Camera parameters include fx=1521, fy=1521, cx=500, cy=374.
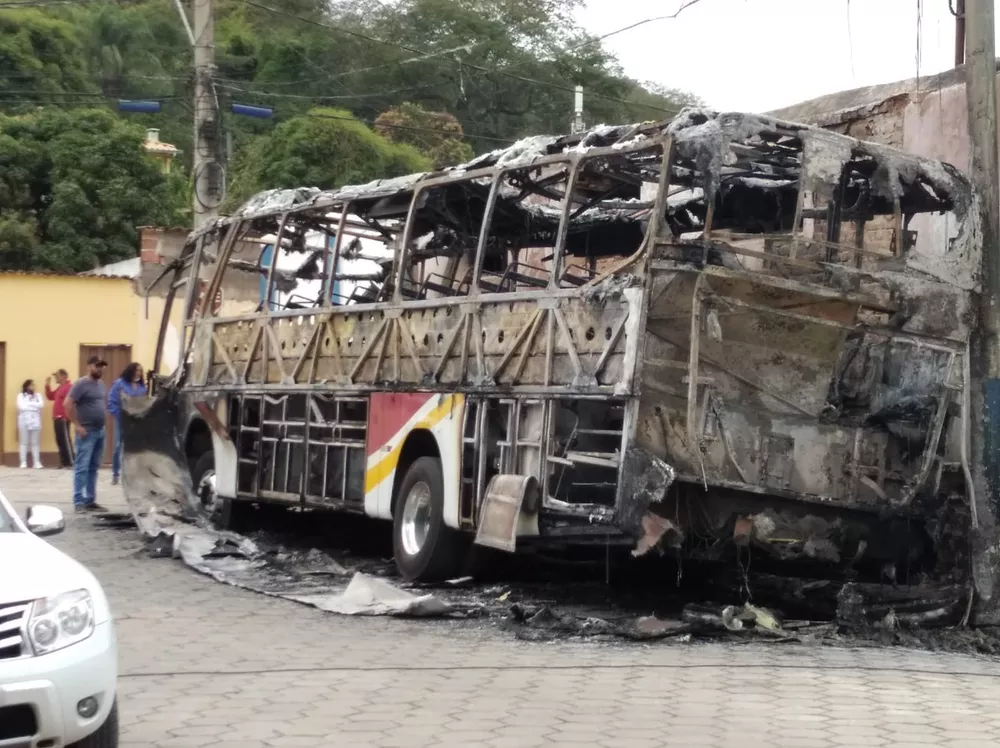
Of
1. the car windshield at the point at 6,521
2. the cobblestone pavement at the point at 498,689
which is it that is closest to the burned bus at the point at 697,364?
the cobblestone pavement at the point at 498,689

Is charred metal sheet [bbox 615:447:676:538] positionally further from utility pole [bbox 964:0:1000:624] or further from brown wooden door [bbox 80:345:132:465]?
brown wooden door [bbox 80:345:132:465]

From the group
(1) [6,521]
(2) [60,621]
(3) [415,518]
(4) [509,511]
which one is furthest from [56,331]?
(2) [60,621]

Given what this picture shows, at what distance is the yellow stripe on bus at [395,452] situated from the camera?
11.5m

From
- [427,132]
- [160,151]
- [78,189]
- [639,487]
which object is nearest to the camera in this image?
[639,487]

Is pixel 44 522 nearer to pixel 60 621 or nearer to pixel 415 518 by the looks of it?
pixel 60 621

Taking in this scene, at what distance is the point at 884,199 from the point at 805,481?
2.16m

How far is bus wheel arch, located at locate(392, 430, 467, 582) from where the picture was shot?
1152cm

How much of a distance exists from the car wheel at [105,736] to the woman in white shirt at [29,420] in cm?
2144

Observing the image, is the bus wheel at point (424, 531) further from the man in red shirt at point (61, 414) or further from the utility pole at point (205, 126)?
the man in red shirt at point (61, 414)

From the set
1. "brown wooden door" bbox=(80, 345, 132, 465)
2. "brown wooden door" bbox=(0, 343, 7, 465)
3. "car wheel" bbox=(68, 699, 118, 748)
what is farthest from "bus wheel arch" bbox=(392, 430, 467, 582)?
"brown wooden door" bbox=(0, 343, 7, 465)

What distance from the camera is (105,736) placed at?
224 inches

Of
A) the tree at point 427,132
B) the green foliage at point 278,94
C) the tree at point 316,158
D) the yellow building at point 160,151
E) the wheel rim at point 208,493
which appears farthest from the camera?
the tree at point 427,132

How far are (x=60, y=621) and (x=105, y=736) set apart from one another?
0.51 m

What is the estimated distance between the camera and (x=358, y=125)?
45.1m
